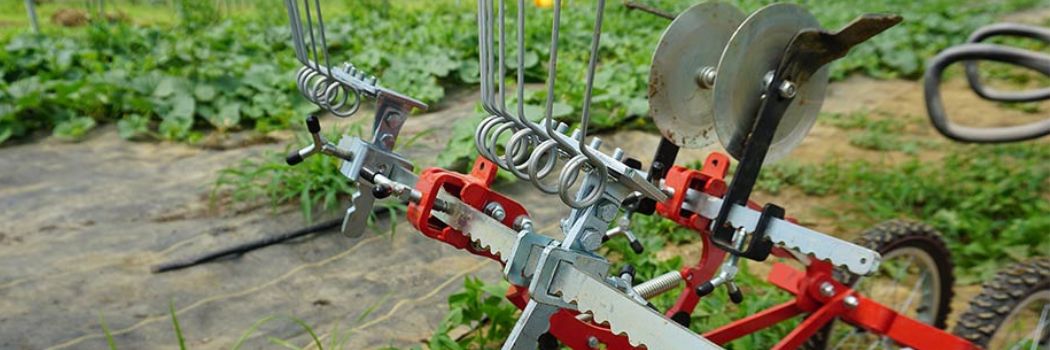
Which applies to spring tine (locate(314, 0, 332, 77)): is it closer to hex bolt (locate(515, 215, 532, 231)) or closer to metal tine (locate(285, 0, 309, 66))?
metal tine (locate(285, 0, 309, 66))

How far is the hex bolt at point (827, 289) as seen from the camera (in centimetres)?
200

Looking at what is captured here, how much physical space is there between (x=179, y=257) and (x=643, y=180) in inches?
88.8

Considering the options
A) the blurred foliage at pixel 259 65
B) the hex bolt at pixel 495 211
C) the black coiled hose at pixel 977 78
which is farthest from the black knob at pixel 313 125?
the blurred foliage at pixel 259 65

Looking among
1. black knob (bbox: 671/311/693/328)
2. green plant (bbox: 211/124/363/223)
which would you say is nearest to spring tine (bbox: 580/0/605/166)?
black knob (bbox: 671/311/693/328)

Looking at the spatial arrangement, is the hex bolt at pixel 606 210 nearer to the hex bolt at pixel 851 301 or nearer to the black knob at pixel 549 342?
the black knob at pixel 549 342

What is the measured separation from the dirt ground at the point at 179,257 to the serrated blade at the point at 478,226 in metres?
1.11

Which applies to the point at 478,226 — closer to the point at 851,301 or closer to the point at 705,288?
the point at 705,288

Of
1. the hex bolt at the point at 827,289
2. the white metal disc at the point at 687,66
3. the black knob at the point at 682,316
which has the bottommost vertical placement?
the black knob at the point at 682,316

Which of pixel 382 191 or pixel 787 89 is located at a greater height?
Result: pixel 787 89

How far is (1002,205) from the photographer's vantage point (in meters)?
3.69

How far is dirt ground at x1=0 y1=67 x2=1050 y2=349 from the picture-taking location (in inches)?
100

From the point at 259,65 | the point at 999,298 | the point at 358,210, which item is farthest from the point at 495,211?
the point at 259,65

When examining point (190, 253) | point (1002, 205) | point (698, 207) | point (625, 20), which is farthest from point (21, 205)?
point (625, 20)

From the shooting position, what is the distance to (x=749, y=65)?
1557 mm
